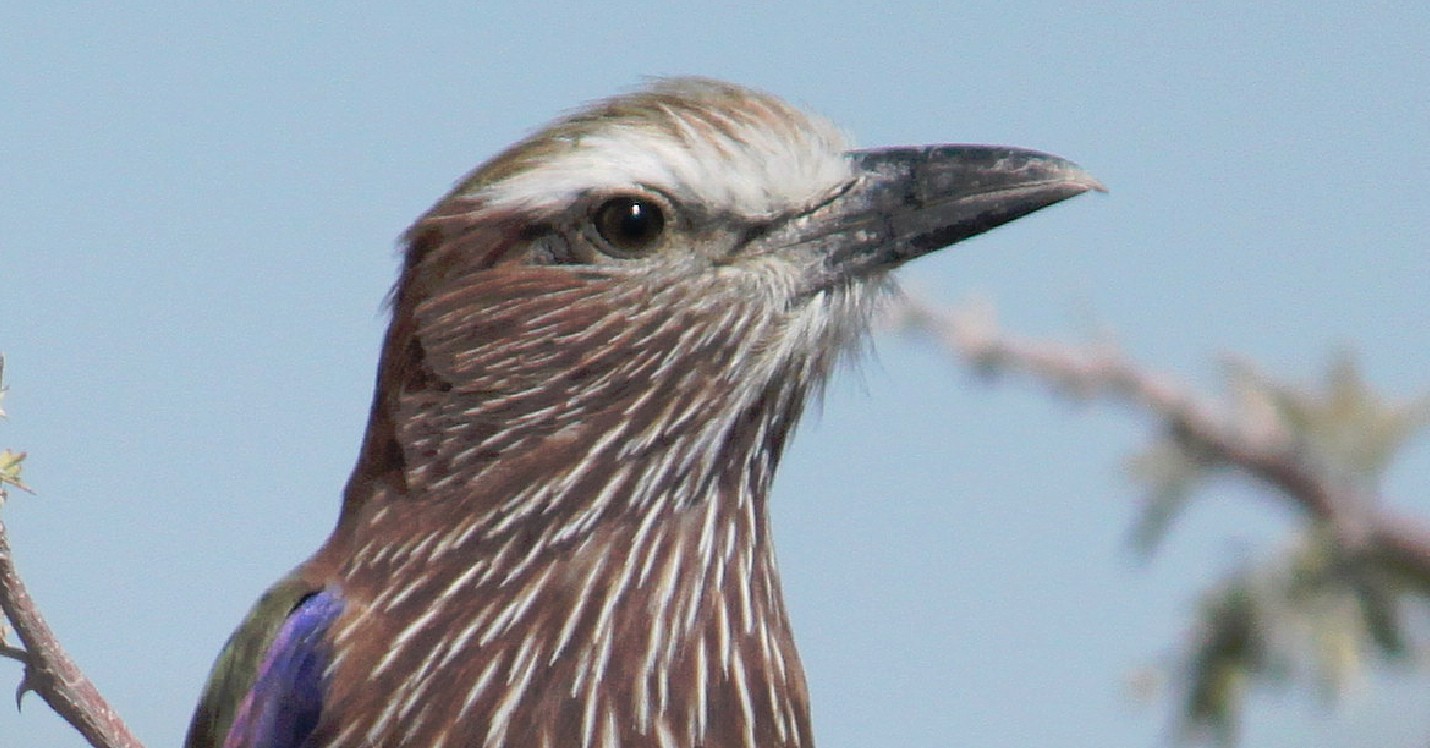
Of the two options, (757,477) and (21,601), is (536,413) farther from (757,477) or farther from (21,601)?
(21,601)

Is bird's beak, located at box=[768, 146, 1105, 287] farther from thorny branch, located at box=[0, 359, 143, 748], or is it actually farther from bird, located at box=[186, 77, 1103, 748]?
thorny branch, located at box=[0, 359, 143, 748]

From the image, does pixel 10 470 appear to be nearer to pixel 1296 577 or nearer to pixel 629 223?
pixel 629 223

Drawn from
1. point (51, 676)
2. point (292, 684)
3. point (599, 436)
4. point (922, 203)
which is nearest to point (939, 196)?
point (922, 203)

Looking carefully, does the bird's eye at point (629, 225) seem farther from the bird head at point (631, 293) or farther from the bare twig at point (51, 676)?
the bare twig at point (51, 676)

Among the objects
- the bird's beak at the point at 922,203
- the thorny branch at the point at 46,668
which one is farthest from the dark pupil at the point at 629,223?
the thorny branch at the point at 46,668

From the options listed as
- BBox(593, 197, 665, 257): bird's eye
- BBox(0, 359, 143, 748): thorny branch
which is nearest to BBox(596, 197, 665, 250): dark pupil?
BBox(593, 197, 665, 257): bird's eye

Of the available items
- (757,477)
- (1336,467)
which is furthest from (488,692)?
(1336,467)
